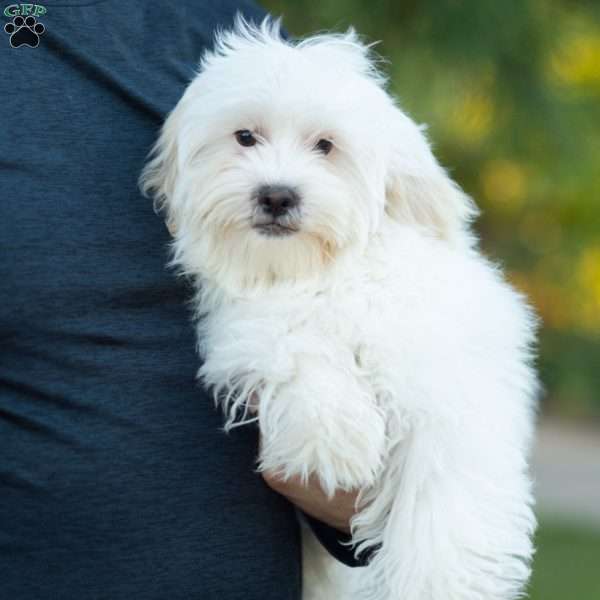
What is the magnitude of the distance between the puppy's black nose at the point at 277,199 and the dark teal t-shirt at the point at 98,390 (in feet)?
0.87

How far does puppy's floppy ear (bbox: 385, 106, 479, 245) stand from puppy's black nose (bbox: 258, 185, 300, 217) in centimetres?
23

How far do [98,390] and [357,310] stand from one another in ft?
1.80

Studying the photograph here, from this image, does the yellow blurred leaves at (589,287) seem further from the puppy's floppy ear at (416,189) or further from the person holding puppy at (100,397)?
the person holding puppy at (100,397)

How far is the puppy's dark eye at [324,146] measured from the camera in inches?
108

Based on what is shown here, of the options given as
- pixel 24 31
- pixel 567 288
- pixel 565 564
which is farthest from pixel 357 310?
pixel 567 288

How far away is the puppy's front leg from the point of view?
246cm

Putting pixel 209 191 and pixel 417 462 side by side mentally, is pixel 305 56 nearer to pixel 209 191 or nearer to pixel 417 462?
pixel 209 191

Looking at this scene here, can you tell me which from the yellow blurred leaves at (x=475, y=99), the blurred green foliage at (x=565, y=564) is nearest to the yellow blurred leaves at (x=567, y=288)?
the blurred green foliage at (x=565, y=564)

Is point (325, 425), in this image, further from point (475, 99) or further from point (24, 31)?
point (475, 99)

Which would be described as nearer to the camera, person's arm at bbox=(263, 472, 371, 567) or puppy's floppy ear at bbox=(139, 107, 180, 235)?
person's arm at bbox=(263, 472, 371, 567)

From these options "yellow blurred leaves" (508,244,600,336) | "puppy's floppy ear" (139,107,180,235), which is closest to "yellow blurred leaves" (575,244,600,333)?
"yellow blurred leaves" (508,244,600,336)

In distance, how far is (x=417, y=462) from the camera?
248 centimetres

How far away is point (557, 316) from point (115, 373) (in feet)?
39.8

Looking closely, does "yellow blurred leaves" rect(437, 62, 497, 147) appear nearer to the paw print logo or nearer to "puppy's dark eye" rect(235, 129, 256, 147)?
"puppy's dark eye" rect(235, 129, 256, 147)
